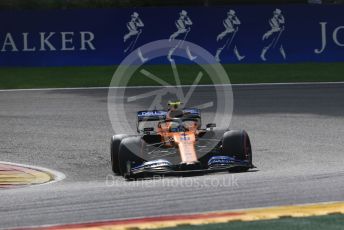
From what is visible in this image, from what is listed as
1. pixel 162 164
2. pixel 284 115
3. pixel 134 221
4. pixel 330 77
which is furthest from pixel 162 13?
pixel 134 221

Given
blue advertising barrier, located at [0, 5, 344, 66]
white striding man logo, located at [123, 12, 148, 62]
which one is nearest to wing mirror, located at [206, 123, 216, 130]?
blue advertising barrier, located at [0, 5, 344, 66]

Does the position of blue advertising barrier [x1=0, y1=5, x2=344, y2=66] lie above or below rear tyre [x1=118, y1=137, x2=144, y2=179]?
above

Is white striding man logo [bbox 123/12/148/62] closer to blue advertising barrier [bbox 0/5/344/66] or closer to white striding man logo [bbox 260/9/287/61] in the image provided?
blue advertising barrier [bbox 0/5/344/66]

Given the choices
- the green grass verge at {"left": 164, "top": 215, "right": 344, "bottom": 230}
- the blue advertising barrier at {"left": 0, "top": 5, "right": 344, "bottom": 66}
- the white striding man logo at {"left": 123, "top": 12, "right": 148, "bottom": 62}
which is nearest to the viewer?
the green grass verge at {"left": 164, "top": 215, "right": 344, "bottom": 230}

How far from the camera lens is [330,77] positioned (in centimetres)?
2458

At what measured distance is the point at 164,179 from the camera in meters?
10.8

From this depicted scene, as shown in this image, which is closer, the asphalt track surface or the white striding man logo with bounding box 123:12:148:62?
the asphalt track surface

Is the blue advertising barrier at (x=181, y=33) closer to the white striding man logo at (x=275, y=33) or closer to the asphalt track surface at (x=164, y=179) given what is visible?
the white striding man logo at (x=275, y=33)

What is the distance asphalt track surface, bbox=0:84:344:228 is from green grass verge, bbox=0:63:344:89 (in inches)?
58.2

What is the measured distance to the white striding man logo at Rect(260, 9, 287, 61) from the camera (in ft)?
89.0

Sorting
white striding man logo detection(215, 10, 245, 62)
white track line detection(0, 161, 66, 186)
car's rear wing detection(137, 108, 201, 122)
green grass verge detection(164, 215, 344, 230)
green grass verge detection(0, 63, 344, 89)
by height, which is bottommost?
green grass verge detection(164, 215, 344, 230)

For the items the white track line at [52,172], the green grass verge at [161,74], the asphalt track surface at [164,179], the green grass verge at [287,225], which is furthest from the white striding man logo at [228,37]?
the green grass verge at [287,225]

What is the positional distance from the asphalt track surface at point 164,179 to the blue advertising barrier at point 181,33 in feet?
14.5

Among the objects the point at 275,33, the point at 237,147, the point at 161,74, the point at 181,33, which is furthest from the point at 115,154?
the point at 275,33
